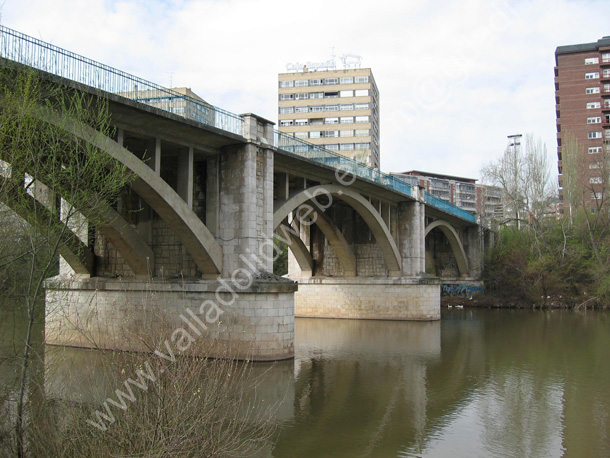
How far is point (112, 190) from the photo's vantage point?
10.1m

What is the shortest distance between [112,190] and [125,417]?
14.7 feet

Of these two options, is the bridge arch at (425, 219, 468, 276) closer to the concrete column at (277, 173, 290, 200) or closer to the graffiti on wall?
the graffiti on wall

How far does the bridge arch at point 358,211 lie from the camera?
80.8ft

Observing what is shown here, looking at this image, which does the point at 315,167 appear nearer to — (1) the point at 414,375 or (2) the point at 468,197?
(1) the point at 414,375

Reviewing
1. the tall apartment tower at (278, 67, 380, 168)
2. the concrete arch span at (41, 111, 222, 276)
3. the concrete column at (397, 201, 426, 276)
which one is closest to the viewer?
the concrete arch span at (41, 111, 222, 276)

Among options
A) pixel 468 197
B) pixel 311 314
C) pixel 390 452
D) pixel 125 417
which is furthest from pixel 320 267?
pixel 468 197

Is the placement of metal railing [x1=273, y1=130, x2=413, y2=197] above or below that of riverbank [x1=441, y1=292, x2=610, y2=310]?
above

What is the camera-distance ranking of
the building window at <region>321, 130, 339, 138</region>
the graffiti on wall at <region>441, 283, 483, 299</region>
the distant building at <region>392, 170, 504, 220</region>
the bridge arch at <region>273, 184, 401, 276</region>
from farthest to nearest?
1. the distant building at <region>392, 170, 504, 220</region>
2. the building window at <region>321, 130, 339, 138</region>
3. the graffiti on wall at <region>441, 283, 483, 299</region>
4. the bridge arch at <region>273, 184, 401, 276</region>

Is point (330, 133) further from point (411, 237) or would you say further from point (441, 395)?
point (441, 395)

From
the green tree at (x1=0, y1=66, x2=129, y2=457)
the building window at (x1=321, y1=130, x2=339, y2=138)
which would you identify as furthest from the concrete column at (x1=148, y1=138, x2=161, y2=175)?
the building window at (x1=321, y1=130, x2=339, y2=138)

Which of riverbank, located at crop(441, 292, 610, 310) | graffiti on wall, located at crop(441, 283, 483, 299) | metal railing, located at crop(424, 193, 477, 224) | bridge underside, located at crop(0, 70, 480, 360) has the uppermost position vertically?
metal railing, located at crop(424, 193, 477, 224)

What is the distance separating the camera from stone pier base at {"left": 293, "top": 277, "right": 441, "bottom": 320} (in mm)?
33656

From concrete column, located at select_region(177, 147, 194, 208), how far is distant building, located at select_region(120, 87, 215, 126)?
113 cm

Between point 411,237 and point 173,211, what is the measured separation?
65.3 ft
